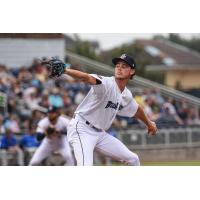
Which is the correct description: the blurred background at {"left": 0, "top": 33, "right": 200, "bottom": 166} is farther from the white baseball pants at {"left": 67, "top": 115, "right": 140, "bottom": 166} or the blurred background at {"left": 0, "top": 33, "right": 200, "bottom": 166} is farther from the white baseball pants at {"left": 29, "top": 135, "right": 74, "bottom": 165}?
the white baseball pants at {"left": 67, "top": 115, "right": 140, "bottom": 166}

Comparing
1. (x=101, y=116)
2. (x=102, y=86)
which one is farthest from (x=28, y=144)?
(x=102, y=86)

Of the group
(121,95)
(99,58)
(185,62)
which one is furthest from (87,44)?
(121,95)

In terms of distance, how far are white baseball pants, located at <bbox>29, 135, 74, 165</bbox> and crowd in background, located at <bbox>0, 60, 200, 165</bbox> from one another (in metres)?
2.00

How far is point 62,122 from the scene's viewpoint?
11875 millimetres

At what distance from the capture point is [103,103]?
8406mm

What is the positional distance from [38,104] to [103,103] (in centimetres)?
793

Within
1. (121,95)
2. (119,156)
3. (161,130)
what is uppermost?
(121,95)

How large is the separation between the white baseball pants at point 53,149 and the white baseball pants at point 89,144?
343cm

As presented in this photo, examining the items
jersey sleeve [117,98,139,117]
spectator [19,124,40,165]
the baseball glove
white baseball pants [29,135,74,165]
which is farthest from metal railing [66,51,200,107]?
the baseball glove

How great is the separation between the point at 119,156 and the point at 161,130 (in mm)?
9031

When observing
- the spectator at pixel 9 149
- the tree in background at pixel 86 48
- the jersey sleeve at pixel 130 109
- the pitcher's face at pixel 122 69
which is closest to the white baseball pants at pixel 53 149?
the spectator at pixel 9 149

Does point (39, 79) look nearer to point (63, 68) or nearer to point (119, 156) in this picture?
point (119, 156)

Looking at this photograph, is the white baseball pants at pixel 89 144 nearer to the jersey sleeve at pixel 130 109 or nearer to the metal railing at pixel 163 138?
the jersey sleeve at pixel 130 109

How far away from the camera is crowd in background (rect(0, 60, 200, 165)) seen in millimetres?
14773
